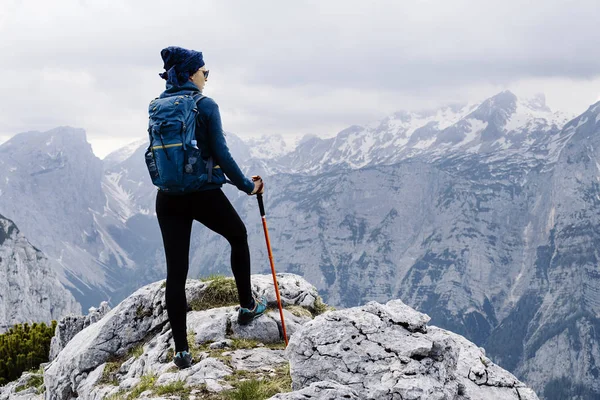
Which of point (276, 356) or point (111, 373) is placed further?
point (111, 373)

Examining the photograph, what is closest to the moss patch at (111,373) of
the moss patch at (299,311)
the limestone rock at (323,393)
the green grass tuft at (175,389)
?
the green grass tuft at (175,389)

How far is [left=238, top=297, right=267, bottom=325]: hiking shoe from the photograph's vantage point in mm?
10898

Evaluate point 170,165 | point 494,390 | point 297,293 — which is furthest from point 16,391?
point 494,390

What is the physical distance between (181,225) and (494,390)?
222 inches

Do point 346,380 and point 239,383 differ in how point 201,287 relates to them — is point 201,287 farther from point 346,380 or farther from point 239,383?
point 346,380

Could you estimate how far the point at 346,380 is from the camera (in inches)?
Answer: 285

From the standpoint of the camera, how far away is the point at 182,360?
9.44 m

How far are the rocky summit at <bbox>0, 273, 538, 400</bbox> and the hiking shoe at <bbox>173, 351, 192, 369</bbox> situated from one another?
14cm

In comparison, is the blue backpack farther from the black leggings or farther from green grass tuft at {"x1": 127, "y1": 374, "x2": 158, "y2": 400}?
green grass tuft at {"x1": 127, "y1": 374, "x2": 158, "y2": 400}

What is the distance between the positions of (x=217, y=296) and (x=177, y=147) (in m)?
5.53

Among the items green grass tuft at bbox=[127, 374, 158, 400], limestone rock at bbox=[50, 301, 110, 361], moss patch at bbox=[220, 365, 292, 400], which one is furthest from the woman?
limestone rock at bbox=[50, 301, 110, 361]

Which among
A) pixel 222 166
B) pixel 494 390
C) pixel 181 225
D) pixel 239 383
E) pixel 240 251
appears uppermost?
pixel 222 166

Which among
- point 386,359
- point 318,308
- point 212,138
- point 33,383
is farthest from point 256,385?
point 33,383

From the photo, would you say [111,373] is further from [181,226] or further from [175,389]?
[181,226]
